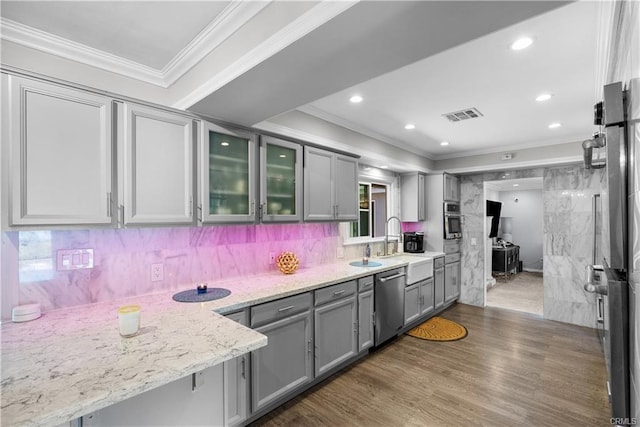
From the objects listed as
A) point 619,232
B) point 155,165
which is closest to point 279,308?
point 155,165

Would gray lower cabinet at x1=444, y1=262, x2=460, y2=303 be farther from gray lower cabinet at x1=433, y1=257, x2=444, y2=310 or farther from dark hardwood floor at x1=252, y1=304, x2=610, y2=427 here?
dark hardwood floor at x1=252, y1=304, x2=610, y2=427

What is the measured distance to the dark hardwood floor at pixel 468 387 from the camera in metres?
2.26

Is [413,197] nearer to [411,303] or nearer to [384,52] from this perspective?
[411,303]

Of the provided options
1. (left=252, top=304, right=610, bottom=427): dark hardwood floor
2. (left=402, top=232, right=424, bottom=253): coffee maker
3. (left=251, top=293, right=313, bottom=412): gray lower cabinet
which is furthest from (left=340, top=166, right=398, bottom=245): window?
(left=251, top=293, right=313, bottom=412): gray lower cabinet

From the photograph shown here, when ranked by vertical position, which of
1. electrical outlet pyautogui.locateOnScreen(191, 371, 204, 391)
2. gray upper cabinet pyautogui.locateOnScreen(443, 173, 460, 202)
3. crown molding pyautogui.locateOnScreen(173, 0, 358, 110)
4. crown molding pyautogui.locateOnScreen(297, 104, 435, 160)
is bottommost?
electrical outlet pyautogui.locateOnScreen(191, 371, 204, 391)

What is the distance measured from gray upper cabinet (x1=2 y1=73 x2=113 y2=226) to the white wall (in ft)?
31.8

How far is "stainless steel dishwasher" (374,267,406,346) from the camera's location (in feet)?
11.0

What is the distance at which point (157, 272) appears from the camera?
7.41ft

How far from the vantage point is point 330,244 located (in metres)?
3.71

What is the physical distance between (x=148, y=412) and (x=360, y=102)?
288cm

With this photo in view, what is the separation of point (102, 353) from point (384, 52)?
6.21 feet

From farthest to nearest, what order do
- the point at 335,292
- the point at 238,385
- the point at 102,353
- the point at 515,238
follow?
the point at 515,238 → the point at 335,292 → the point at 238,385 → the point at 102,353

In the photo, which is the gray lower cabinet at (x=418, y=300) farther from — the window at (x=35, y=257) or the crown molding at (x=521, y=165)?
the window at (x=35, y=257)

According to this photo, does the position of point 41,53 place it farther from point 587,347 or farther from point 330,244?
point 587,347
